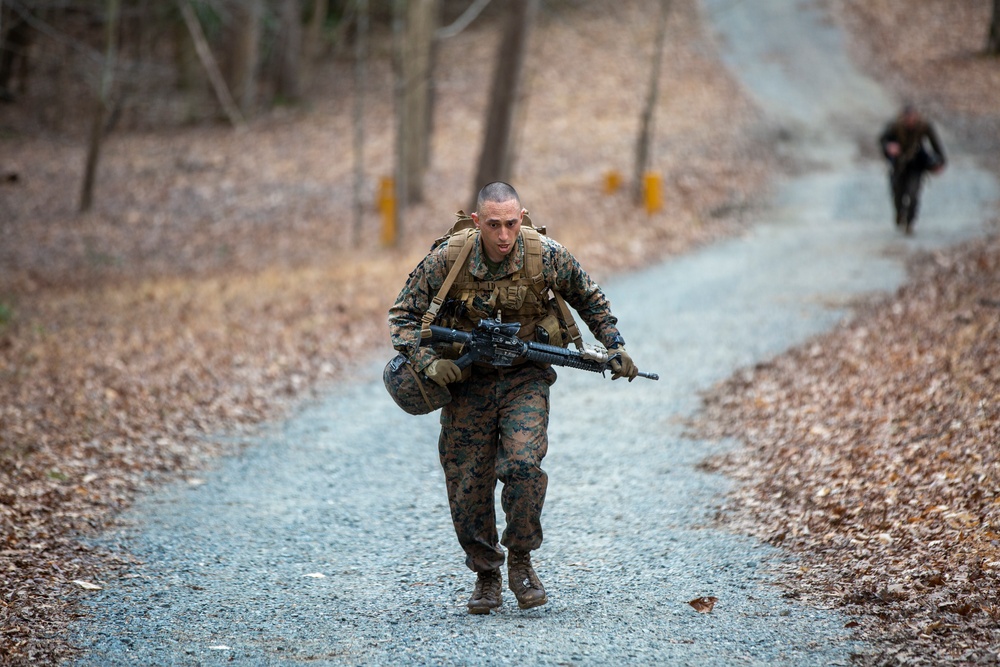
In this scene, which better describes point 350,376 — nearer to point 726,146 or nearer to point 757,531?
point 757,531

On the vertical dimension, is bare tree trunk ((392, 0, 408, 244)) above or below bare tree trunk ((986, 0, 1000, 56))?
below

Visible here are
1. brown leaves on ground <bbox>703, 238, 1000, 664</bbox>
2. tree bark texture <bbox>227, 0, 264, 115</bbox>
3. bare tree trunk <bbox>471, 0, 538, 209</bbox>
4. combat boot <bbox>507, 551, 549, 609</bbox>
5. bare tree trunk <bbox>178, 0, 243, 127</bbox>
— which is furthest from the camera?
tree bark texture <bbox>227, 0, 264, 115</bbox>

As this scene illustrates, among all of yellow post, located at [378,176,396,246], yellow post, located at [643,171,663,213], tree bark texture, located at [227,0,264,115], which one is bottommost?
yellow post, located at [378,176,396,246]

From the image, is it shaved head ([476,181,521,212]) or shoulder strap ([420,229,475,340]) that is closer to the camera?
shaved head ([476,181,521,212])

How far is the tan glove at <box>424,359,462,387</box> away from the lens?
4.38 metres

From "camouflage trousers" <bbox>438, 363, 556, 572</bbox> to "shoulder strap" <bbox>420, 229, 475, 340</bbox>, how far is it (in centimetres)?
34

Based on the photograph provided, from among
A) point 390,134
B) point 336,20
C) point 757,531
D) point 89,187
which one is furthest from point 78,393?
point 336,20

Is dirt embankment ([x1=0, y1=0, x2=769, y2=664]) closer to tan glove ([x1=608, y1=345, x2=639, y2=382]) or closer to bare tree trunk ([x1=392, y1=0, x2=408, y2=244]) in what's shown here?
bare tree trunk ([x1=392, y1=0, x2=408, y2=244])

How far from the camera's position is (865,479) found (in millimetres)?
6191

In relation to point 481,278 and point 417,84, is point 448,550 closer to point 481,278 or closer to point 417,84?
point 481,278

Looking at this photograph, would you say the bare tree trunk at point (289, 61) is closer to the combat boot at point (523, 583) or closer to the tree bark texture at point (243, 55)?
the tree bark texture at point (243, 55)

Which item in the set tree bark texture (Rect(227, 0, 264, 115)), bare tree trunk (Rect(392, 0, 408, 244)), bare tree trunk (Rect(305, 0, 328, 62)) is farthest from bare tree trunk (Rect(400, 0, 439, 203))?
bare tree trunk (Rect(305, 0, 328, 62))

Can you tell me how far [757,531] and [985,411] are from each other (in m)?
1.98

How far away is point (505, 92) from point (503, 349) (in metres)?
14.3
